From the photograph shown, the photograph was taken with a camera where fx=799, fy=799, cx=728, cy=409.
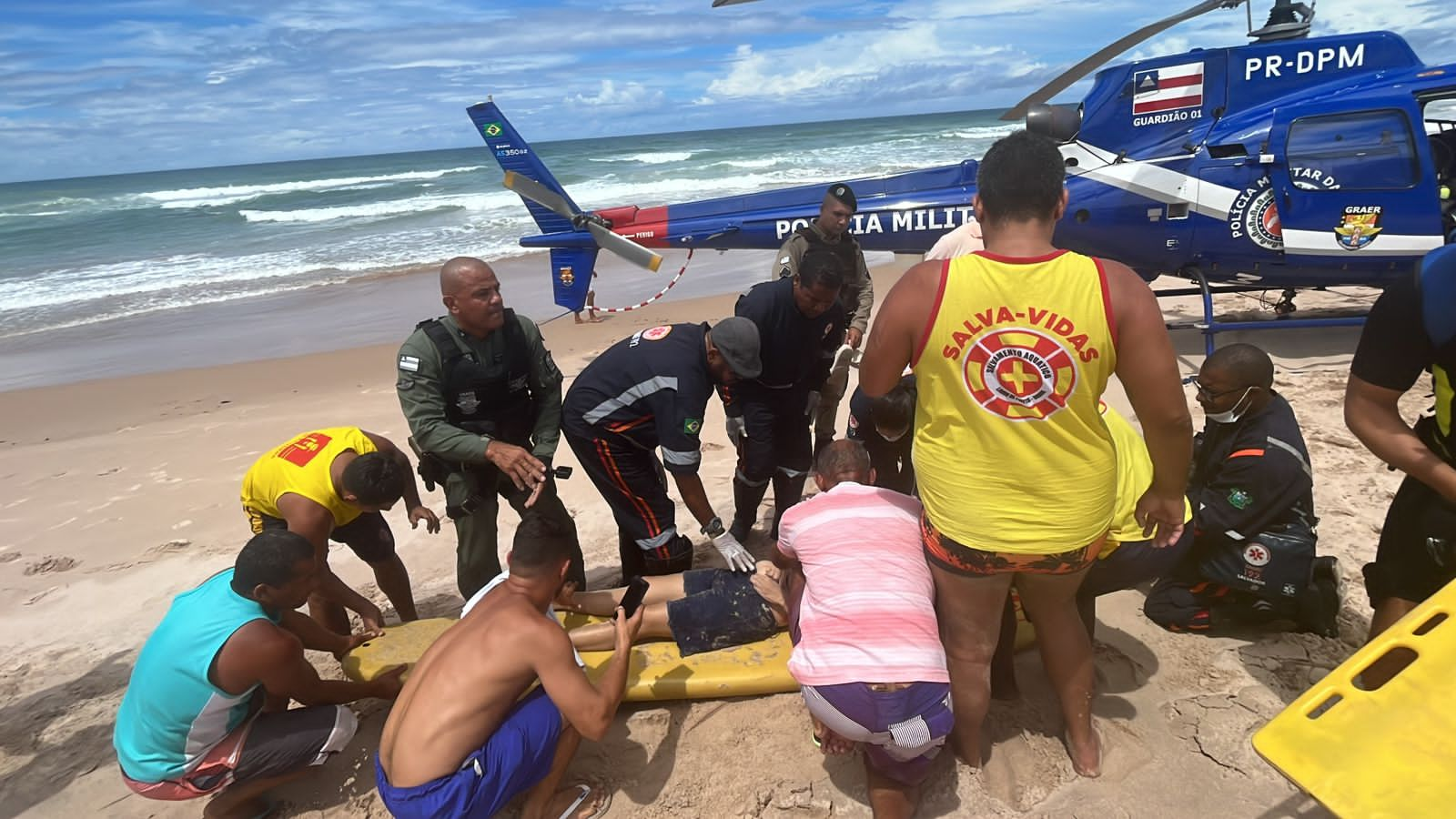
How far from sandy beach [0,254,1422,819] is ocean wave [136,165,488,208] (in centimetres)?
3504

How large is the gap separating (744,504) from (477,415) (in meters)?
1.48

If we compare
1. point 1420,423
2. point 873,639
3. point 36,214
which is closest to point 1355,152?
point 1420,423

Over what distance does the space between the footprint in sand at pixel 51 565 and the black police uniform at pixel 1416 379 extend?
6259 mm

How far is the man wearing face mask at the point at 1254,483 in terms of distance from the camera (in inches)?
115

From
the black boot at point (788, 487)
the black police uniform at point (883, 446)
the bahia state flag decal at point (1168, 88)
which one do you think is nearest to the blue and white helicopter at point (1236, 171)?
the bahia state flag decal at point (1168, 88)

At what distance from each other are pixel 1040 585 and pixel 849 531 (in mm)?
559

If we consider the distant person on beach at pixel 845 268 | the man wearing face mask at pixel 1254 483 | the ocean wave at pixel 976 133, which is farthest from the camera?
the ocean wave at pixel 976 133

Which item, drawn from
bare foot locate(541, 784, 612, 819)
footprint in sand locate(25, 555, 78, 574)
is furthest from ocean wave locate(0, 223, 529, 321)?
bare foot locate(541, 784, 612, 819)

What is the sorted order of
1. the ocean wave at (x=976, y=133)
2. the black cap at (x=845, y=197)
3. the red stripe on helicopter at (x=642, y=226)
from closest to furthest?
the black cap at (x=845, y=197)
the red stripe on helicopter at (x=642, y=226)
the ocean wave at (x=976, y=133)

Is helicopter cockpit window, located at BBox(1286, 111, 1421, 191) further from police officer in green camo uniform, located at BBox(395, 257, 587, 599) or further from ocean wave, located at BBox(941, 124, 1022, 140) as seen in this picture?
ocean wave, located at BBox(941, 124, 1022, 140)

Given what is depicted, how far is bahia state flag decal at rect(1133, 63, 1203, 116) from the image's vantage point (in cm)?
672

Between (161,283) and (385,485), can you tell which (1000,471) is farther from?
(161,283)

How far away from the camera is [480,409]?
358 cm

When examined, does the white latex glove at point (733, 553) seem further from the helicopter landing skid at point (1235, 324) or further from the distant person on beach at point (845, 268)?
the helicopter landing skid at point (1235, 324)
